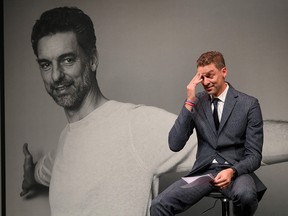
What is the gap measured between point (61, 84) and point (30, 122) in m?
0.46

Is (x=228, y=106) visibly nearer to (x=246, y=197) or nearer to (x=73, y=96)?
(x=246, y=197)

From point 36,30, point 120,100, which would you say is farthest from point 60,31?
point 120,100

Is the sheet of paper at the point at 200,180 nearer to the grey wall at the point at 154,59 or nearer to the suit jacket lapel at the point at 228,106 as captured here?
the suit jacket lapel at the point at 228,106

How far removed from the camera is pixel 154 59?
3807 mm

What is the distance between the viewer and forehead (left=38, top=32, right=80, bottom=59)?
156 inches

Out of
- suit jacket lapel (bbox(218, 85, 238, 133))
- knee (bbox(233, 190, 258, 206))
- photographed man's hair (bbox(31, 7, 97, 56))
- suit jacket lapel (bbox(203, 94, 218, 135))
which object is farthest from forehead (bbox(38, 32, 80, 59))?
knee (bbox(233, 190, 258, 206))

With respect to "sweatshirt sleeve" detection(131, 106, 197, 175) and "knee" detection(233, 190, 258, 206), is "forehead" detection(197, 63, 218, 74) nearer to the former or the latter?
"knee" detection(233, 190, 258, 206)

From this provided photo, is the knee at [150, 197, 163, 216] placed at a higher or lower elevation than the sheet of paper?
lower

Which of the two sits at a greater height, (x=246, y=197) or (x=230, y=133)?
(x=230, y=133)

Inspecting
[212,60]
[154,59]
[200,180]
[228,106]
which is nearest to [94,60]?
[154,59]

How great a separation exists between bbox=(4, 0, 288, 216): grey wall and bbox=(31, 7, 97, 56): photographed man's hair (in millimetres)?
59

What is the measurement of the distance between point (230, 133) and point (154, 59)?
1.61 metres

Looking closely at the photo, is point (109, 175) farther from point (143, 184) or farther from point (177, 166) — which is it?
point (177, 166)

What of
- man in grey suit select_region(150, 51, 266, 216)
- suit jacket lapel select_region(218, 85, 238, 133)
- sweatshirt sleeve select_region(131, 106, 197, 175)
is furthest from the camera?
sweatshirt sleeve select_region(131, 106, 197, 175)
